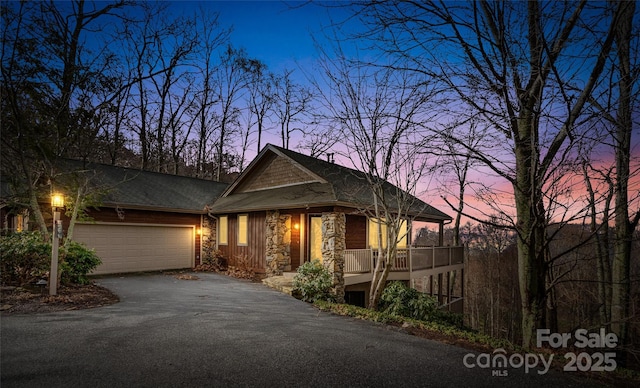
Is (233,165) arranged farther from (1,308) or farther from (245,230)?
(1,308)

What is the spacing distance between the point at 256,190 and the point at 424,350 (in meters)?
11.7

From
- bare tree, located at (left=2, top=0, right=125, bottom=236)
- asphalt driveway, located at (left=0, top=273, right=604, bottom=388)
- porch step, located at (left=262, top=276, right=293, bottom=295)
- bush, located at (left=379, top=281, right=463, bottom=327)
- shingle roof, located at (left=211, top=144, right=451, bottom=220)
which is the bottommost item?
bush, located at (left=379, top=281, right=463, bottom=327)

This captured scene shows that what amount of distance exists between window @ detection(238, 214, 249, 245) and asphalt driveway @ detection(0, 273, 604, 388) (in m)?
6.65

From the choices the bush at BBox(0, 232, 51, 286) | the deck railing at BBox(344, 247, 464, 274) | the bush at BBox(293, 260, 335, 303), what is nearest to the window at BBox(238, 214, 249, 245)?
the bush at BBox(293, 260, 335, 303)

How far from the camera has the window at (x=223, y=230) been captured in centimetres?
1516

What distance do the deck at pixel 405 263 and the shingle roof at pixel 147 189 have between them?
7.83 m

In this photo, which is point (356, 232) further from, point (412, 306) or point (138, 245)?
point (138, 245)

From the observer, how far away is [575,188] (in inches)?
167

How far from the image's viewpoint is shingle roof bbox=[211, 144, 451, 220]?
422 inches

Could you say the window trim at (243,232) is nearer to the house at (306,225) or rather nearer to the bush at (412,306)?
the house at (306,225)

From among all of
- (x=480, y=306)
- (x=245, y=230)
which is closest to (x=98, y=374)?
(x=245, y=230)

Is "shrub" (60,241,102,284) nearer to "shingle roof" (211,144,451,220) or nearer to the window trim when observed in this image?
"shingle roof" (211,144,451,220)

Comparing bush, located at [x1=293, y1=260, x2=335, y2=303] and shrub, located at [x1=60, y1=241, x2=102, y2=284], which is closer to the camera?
shrub, located at [x1=60, y1=241, x2=102, y2=284]

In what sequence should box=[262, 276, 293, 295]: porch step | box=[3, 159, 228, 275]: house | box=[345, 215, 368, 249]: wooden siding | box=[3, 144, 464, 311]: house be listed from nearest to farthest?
box=[262, 276, 293, 295]: porch step, box=[3, 144, 464, 311]: house, box=[3, 159, 228, 275]: house, box=[345, 215, 368, 249]: wooden siding
